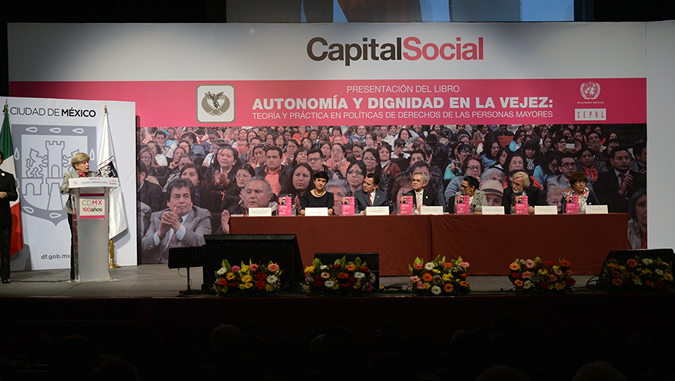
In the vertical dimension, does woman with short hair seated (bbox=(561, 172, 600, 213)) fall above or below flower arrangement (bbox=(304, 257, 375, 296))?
above

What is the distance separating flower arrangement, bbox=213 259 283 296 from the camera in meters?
3.82

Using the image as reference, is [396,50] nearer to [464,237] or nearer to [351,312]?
[464,237]

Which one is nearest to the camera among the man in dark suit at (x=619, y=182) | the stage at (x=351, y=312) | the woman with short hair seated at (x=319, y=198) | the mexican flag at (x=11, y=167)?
the stage at (x=351, y=312)

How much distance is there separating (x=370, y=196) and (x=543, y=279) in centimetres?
285

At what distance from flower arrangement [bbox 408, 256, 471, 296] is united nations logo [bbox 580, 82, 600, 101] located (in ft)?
16.2

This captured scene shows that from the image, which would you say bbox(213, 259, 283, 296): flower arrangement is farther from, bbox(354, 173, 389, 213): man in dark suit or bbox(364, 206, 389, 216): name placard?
bbox(354, 173, 389, 213): man in dark suit

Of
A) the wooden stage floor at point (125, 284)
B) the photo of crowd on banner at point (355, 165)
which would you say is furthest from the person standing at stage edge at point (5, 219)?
the photo of crowd on banner at point (355, 165)

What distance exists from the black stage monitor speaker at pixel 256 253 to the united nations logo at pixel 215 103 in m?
3.52

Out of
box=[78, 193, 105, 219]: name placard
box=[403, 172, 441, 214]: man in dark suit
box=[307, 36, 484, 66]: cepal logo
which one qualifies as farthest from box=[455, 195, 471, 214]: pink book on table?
box=[78, 193, 105, 219]: name placard

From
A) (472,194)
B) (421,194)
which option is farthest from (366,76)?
(472,194)

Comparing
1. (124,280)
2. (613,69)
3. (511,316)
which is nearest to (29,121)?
(124,280)

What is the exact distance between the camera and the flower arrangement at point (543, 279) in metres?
3.88

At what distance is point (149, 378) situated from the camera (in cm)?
215

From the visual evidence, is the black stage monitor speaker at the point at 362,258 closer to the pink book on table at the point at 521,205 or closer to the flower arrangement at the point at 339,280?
the flower arrangement at the point at 339,280
